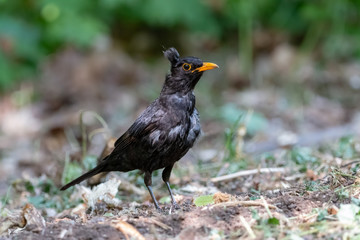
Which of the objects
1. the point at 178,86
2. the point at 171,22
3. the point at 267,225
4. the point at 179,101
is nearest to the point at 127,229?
the point at 267,225

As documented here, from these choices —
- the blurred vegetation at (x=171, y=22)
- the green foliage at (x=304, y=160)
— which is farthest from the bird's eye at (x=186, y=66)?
the blurred vegetation at (x=171, y=22)

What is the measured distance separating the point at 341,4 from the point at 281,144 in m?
3.48

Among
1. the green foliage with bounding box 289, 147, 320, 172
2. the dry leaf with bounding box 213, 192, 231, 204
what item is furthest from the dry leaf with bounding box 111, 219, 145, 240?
the green foliage with bounding box 289, 147, 320, 172

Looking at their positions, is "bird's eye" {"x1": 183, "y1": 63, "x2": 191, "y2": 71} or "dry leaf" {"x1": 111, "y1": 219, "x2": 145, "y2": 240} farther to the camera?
"bird's eye" {"x1": 183, "y1": 63, "x2": 191, "y2": 71}

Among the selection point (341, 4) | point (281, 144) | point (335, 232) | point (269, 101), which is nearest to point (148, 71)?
point (269, 101)

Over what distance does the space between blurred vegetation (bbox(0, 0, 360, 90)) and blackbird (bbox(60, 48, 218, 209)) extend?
502 cm

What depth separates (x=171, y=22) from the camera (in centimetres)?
1013

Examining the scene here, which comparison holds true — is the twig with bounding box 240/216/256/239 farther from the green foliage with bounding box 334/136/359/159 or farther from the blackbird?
the green foliage with bounding box 334/136/359/159

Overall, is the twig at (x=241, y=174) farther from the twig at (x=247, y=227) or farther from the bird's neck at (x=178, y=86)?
the twig at (x=247, y=227)

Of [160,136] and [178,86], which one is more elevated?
[178,86]

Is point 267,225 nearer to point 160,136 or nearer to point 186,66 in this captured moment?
point 160,136

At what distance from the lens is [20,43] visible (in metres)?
10.2

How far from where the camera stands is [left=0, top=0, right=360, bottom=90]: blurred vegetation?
31.9 ft

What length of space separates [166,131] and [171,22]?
238 inches
